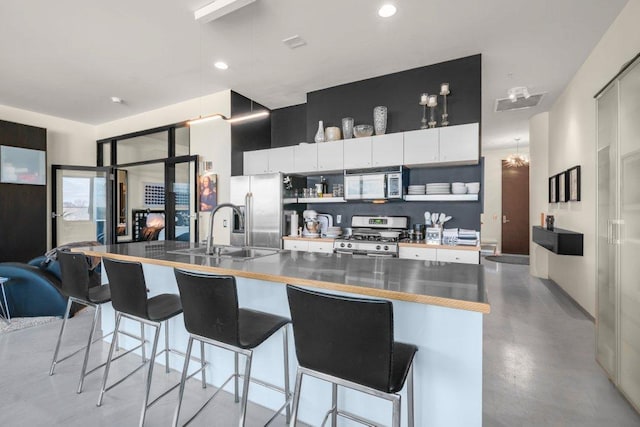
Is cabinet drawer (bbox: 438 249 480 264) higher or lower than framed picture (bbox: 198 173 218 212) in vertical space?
lower

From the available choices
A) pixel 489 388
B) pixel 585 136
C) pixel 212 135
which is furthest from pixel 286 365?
pixel 585 136

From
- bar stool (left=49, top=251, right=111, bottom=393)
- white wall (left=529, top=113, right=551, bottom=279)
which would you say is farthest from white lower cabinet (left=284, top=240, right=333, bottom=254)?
white wall (left=529, top=113, right=551, bottom=279)

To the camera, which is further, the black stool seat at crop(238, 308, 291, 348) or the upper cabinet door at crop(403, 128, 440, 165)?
the upper cabinet door at crop(403, 128, 440, 165)

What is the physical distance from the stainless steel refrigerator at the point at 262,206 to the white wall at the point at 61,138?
3.91 metres

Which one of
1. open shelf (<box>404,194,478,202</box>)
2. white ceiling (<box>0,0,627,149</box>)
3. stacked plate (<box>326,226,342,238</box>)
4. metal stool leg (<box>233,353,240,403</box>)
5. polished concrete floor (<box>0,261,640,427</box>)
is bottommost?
polished concrete floor (<box>0,261,640,427</box>)

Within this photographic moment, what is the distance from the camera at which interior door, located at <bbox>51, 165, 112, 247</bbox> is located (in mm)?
5852

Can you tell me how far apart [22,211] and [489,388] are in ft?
23.6

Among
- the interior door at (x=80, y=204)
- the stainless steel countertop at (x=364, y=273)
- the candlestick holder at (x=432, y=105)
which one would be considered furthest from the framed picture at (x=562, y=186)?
the interior door at (x=80, y=204)

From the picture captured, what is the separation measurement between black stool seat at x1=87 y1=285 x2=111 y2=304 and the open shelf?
3.30m

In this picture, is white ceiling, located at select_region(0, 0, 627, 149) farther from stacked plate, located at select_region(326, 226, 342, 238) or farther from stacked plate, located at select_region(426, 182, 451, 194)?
stacked plate, located at select_region(326, 226, 342, 238)

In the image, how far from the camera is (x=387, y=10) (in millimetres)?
2764

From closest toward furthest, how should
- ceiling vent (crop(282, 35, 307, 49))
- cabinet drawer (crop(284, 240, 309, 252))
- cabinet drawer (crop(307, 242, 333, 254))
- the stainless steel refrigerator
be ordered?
ceiling vent (crop(282, 35, 307, 49)) → cabinet drawer (crop(307, 242, 333, 254)) → cabinet drawer (crop(284, 240, 309, 252)) → the stainless steel refrigerator

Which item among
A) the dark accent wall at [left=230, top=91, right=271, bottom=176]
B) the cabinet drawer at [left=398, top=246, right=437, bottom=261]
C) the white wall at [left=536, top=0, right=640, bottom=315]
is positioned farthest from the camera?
the dark accent wall at [left=230, top=91, right=271, bottom=176]

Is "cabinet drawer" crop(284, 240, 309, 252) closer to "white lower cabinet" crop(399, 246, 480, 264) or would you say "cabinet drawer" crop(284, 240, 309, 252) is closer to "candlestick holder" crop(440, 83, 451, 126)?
"white lower cabinet" crop(399, 246, 480, 264)
